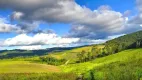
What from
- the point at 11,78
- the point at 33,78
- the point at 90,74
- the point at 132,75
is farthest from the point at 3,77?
the point at 132,75

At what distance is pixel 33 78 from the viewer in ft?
422

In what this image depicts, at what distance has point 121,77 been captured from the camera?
396 ft

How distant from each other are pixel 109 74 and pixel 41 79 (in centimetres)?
3133

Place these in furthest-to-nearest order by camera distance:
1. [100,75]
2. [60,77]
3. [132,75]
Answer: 1. [60,77]
2. [100,75]
3. [132,75]

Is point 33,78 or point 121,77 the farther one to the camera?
point 33,78

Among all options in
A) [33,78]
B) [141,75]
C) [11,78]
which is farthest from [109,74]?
[11,78]

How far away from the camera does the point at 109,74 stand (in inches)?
4990

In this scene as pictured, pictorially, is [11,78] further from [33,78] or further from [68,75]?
[68,75]

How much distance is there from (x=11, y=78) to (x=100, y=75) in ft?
136

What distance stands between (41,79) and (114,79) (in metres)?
33.1

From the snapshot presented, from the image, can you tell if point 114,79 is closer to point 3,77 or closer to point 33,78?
point 33,78

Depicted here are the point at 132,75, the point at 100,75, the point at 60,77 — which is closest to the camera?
the point at 132,75

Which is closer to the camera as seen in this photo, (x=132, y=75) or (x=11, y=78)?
(x=132, y=75)

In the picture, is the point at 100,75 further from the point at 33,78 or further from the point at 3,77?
the point at 3,77
